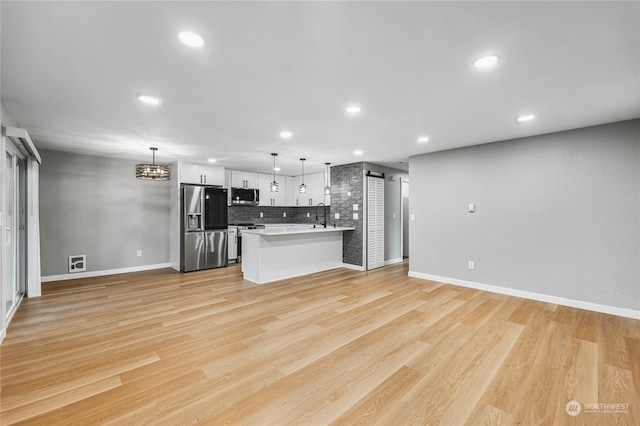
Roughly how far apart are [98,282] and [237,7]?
562 cm

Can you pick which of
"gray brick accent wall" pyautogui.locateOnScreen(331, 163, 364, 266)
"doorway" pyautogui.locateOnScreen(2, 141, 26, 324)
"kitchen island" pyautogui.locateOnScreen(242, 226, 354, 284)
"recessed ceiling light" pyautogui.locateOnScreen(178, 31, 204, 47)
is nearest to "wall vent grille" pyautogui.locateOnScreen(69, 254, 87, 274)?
"doorway" pyautogui.locateOnScreen(2, 141, 26, 324)

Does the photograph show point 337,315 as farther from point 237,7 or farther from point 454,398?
point 237,7

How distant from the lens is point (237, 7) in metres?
1.54

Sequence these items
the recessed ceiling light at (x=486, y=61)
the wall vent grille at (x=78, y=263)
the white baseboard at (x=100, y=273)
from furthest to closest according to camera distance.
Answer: the wall vent grille at (x=78, y=263) → the white baseboard at (x=100, y=273) → the recessed ceiling light at (x=486, y=61)

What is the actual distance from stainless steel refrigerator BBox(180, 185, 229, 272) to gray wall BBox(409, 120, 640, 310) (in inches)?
176

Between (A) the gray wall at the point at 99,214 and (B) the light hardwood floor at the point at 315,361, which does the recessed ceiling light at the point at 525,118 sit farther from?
(A) the gray wall at the point at 99,214

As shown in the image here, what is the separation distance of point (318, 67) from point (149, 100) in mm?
1838

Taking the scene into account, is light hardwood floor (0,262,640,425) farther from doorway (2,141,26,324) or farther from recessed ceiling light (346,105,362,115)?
recessed ceiling light (346,105,362,115)

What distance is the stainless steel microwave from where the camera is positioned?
7.21m

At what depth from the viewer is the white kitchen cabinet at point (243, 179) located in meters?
7.30

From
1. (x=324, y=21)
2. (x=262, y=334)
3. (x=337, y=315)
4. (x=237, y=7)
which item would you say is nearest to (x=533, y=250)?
(x=337, y=315)

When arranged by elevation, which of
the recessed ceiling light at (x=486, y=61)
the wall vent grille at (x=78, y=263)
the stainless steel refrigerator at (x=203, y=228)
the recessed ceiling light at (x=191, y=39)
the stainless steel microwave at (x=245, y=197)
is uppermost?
the recessed ceiling light at (x=191, y=39)

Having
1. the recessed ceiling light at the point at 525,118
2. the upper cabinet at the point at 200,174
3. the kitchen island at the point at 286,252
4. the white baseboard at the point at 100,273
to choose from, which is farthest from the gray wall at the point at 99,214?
the recessed ceiling light at the point at 525,118

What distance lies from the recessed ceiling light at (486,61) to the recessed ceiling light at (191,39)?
6.50 ft
